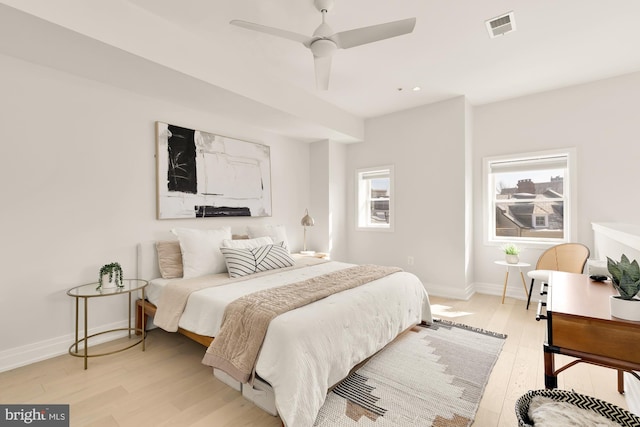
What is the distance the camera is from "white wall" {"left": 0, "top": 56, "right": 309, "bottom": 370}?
2408 millimetres

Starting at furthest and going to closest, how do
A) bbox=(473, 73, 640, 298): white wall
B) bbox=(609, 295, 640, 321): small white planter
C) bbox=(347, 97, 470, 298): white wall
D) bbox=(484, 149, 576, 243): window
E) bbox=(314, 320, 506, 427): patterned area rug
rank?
bbox=(347, 97, 470, 298): white wall
bbox=(484, 149, 576, 243): window
bbox=(473, 73, 640, 298): white wall
bbox=(314, 320, 506, 427): patterned area rug
bbox=(609, 295, 640, 321): small white planter

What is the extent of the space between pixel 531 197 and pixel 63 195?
5.40 meters

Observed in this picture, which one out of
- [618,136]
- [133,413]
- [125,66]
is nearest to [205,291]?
[133,413]

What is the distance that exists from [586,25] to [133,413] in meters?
4.51

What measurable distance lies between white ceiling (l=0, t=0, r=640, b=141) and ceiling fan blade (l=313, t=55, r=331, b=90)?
0.37 m

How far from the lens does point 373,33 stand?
2.07 metres

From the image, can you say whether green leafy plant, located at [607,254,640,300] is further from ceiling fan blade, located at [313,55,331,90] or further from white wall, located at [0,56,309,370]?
white wall, located at [0,56,309,370]

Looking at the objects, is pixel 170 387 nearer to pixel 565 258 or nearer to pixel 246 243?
pixel 246 243

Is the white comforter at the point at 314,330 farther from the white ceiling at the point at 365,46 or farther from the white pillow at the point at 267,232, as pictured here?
the white ceiling at the point at 365,46

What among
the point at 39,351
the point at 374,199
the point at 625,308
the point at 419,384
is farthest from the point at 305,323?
the point at 374,199

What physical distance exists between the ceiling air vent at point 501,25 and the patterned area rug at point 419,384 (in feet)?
9.20

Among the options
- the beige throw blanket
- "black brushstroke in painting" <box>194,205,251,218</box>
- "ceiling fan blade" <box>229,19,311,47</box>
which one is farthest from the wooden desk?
"black brushstroke in painting" <box>194,205,251,218</box>

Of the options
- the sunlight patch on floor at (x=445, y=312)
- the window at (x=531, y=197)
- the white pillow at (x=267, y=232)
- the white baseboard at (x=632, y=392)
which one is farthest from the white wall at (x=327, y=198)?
the white baseboard at (x=632, y=392)

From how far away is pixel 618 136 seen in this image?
3557 mm
